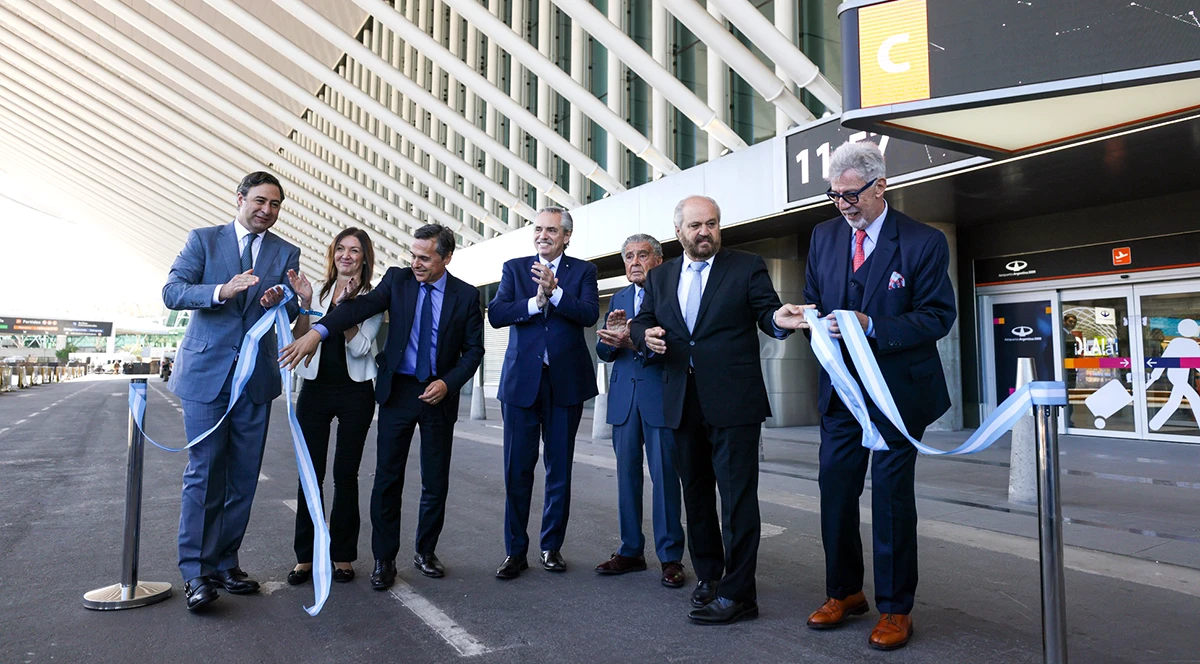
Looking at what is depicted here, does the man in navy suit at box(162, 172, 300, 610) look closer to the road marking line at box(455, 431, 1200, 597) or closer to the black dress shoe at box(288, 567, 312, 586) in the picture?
the black dress shoe at box(288, 567, 312, 586)

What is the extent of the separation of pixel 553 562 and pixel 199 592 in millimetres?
1832

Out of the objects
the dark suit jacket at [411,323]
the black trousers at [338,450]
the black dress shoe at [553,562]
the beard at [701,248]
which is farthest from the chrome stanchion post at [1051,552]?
the black trousers at [338,450]

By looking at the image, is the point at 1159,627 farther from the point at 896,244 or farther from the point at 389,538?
the point at 389,538

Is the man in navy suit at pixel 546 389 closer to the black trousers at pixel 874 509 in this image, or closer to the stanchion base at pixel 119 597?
the black trousers at pixel 874 509

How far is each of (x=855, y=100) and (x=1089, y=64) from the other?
1.69m

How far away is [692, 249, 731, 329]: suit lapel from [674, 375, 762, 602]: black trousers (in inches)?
13.3

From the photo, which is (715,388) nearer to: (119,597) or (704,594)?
(704,594)

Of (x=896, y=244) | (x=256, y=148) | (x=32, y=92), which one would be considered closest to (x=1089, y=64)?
(x=896, y=244)

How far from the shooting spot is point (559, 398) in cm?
446

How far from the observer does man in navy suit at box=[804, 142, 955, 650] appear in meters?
3.23

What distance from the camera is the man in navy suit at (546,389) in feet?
14.5

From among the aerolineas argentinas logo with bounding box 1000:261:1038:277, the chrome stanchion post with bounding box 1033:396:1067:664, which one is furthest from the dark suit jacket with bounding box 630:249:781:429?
the aerolineas argentinas logo with bounding box 1000:261:1038:277

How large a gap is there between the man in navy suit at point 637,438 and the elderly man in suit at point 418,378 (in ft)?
2.92

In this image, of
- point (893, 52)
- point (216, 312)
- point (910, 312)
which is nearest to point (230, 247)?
point (216, 312)
